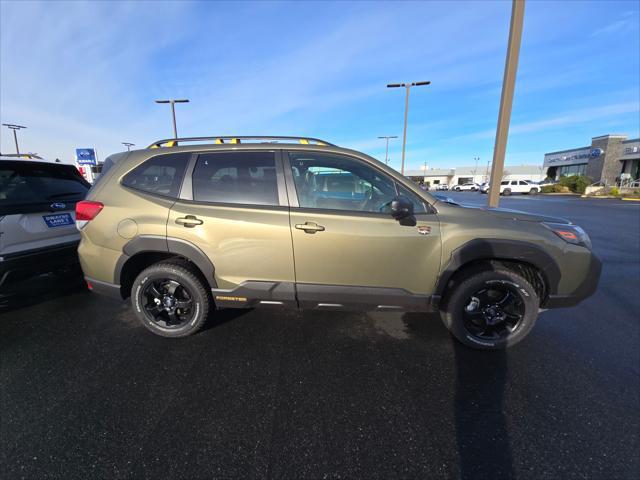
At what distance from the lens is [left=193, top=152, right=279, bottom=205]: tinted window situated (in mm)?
2713

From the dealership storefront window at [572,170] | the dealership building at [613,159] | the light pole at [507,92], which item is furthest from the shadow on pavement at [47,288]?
the dealership storefront window at [572,170]

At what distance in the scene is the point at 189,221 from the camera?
8.78 ft

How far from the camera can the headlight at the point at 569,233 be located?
2607mm

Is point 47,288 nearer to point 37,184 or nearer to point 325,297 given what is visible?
point 37,184

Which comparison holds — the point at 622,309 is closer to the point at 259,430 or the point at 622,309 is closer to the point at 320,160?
the point at 320,160

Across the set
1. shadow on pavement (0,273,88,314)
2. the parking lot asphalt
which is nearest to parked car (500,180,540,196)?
the parking lot asphalt

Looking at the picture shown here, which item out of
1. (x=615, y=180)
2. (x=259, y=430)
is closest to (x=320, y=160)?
(x=259, y=430)

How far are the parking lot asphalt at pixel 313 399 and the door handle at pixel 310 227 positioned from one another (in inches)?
44.3

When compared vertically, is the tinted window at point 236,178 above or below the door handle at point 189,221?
above

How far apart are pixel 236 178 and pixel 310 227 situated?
887 mm

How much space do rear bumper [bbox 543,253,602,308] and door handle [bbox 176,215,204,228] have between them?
3.28 metres

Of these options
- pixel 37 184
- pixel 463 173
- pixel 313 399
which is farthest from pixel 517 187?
pixel 463 173

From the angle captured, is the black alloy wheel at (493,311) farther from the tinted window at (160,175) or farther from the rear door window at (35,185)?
the rear door window at (35,185)

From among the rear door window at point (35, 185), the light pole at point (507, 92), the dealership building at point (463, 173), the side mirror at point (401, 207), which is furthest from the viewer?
the dealership building at point (463, 173)
